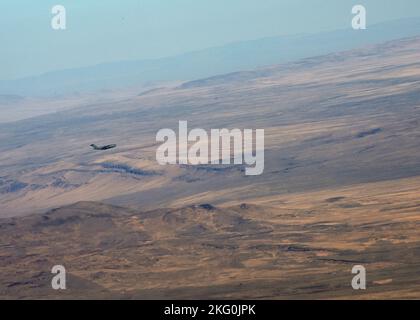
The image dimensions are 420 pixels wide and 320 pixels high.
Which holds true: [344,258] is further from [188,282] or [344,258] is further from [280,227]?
[280,227]

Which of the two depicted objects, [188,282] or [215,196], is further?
[215,196]

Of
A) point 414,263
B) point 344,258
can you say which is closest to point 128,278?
point 344,258

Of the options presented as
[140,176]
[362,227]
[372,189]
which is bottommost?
[362,227]

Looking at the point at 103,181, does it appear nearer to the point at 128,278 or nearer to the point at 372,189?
the point at 372,189

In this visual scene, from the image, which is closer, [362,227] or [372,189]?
[362,227]
